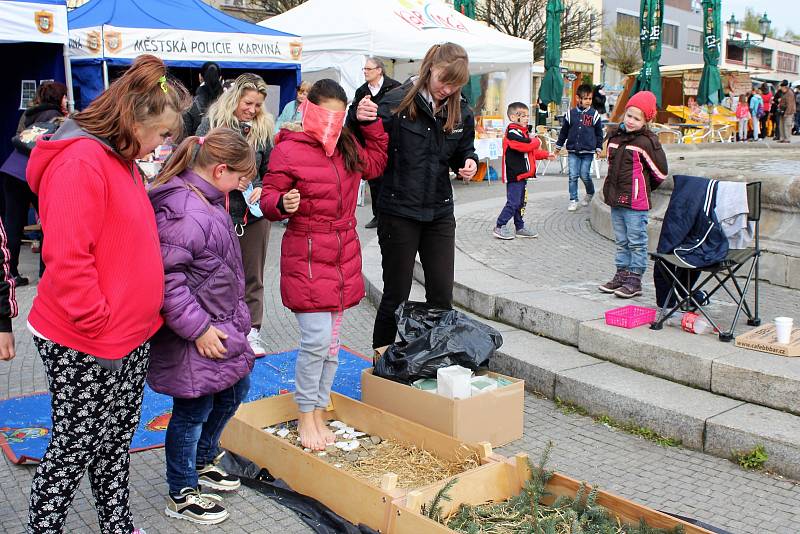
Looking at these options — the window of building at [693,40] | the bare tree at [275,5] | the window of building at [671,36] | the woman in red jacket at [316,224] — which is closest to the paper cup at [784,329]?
the woman in red jacket at [316,224]

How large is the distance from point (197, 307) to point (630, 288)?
4110mm

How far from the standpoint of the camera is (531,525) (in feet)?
10.6

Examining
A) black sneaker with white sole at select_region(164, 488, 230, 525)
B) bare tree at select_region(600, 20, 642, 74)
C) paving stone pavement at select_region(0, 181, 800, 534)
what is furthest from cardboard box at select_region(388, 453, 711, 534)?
bare tree at select_region(600, 20, 642, 74)

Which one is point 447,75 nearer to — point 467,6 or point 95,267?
point 95,267

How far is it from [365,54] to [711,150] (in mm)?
6705

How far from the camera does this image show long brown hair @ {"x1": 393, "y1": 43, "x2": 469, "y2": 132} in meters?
4.43

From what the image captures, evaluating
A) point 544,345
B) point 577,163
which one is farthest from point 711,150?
point 544,345

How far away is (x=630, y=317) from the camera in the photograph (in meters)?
5.32

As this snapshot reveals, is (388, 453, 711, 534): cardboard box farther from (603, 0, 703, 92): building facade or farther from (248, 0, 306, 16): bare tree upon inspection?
(603, 0, 703, 92): building facade

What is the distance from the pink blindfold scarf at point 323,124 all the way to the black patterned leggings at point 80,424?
4.78 ft

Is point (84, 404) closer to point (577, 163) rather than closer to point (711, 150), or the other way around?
point (577, 163)

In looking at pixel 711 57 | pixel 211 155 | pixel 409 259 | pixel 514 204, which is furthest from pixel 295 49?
pixel 711 57

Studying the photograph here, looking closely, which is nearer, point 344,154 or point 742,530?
point 742,530

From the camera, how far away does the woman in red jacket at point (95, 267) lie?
2.64 meters
